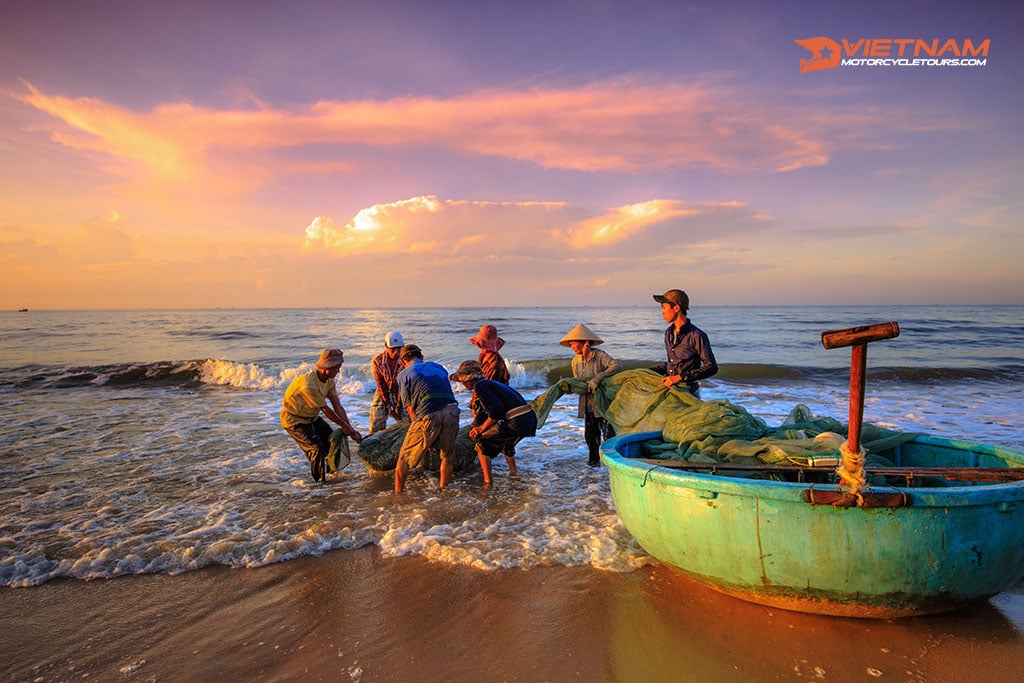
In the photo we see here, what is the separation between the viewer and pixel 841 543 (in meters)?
2.81

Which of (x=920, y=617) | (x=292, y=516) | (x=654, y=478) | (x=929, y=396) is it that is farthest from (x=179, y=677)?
(x=929, y=396)

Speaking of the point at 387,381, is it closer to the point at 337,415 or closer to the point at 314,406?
the point at 337,415

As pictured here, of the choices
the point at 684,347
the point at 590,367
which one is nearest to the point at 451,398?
the point at 590,367

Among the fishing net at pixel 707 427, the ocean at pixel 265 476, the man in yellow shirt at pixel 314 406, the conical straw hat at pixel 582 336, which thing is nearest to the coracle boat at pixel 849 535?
the fishing net at pixel 707 427

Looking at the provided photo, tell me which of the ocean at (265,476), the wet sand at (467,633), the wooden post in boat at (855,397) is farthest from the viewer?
the ocean at (265,476)

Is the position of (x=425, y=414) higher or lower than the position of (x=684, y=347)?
lower

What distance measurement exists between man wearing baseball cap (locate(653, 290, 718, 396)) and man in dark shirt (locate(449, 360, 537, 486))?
155cm

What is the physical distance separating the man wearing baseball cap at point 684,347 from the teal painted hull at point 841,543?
2.22m

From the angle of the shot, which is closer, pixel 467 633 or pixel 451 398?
pixel 467 633

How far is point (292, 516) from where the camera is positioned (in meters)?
5.30

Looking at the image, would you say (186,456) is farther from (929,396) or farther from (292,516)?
(929,396)

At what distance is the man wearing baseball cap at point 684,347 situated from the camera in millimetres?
5363

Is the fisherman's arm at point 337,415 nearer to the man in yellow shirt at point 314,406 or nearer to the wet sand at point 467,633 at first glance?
the man in yellow shirt at point 314,406

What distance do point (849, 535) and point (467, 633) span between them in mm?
2134
